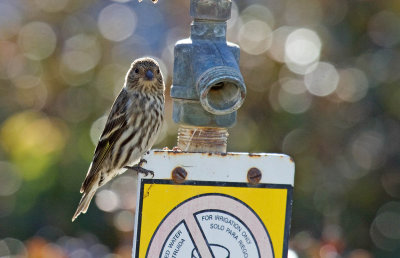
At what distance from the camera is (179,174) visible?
2773mm

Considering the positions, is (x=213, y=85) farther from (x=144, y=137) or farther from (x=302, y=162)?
(x=302, y=162)

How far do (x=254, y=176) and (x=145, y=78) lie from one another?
209cm

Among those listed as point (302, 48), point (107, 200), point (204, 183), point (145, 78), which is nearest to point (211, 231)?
point (204, 183)

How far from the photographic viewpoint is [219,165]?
2.79 m

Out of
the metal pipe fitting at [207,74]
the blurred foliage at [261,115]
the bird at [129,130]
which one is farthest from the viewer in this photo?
the blurred foliage at [261,115]

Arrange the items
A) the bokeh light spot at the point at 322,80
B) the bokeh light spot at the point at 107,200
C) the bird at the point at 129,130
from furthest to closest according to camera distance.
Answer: the bokeh light spot at the point at 322,80
the bokeh light spot at the point at 107,200
the bird at the point at 129,130

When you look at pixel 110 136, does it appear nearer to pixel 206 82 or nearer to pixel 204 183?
pixel 206 82

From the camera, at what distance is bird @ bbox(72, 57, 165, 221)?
4.47m

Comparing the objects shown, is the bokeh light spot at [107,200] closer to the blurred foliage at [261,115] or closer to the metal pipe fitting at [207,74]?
the blurred foliage at [261,115]

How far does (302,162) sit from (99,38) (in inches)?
69.1

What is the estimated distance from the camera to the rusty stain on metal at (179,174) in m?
2.77

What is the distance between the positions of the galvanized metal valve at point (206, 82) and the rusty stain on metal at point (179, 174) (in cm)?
33

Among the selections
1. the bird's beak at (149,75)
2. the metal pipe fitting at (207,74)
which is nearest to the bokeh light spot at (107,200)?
the bird's beak at (149,75)

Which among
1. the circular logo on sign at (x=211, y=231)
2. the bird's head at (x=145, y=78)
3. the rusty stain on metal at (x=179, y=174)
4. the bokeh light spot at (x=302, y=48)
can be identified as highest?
the bokeh light spot at (x=302, y=48)
